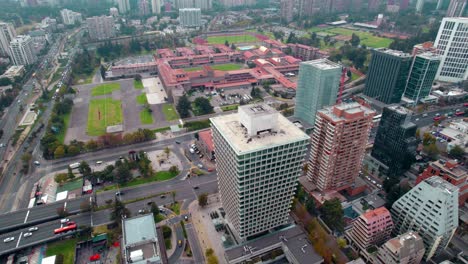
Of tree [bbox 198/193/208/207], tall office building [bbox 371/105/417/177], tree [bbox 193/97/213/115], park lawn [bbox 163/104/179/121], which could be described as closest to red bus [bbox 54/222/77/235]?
tree [bbox 198/193/208/207]

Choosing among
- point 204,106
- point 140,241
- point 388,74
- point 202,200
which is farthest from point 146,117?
point 388,74

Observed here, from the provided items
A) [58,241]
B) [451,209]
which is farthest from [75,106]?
[451,209]

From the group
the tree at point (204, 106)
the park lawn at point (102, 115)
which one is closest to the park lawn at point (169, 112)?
the tree at point (204, 106)

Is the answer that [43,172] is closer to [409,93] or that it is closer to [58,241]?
[58,241]

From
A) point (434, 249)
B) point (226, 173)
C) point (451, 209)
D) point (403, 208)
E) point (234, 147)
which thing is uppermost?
point (234, 147)

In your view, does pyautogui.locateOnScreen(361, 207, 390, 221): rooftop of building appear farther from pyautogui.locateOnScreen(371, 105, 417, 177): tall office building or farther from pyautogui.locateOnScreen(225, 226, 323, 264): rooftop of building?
pyautogui.locateOnScreen(371, 105, 417, 177): tall office building

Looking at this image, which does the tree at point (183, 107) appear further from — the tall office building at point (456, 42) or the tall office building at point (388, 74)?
the tall office building at point (456, 42)
